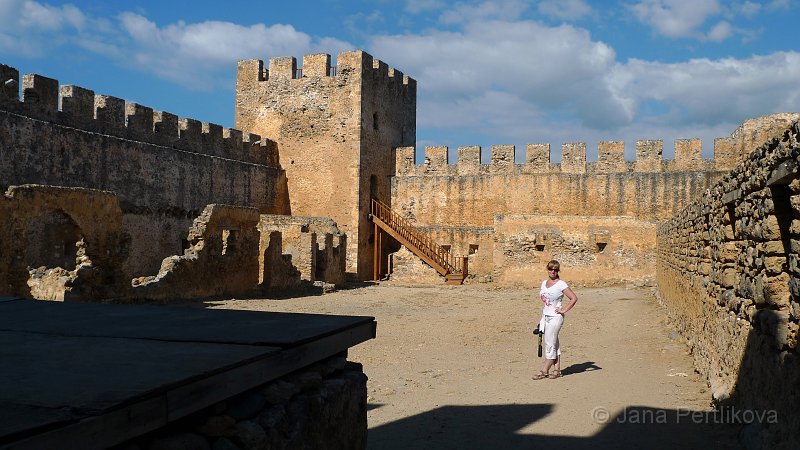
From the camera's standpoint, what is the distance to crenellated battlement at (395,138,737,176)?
2302 centimetres

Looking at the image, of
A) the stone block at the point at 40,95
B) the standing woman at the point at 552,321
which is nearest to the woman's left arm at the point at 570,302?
the standing woman at the point at 552,321

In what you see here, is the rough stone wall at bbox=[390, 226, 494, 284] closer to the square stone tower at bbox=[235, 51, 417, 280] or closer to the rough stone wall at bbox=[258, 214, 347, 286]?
the square stone tower at bbox=[235, 51, 417, 280]

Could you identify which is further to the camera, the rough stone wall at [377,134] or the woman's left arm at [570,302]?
the rough stone wall at [377,134]

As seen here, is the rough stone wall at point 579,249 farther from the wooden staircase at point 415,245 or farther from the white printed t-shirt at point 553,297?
the white printed t-shirt at point 553,297

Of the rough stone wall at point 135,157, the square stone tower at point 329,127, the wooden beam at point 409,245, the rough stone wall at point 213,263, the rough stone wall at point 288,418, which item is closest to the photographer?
the rough stone wall at point 288,418

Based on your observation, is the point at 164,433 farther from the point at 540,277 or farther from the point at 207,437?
the point at 540,277

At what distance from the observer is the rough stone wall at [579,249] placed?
2125 cm

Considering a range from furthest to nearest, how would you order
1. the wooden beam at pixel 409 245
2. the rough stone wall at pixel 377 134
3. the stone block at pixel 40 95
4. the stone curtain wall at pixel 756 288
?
the rough stone wall at pixel 377 134, the wooden beam at pixel 409 245, the stone block at pixel 40 95, the stone curtain wall at pixel 756 288

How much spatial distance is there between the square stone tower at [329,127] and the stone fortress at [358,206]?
7cm

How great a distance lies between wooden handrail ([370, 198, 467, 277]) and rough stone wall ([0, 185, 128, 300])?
509 inches

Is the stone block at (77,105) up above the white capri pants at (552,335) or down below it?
above

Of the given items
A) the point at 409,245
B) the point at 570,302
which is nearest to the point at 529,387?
the point at 570,302

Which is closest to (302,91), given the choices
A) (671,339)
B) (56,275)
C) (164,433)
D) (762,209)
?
(56,275)

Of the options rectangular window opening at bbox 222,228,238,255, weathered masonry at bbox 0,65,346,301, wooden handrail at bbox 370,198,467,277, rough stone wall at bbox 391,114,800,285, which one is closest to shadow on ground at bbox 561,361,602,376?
weathered masonry at bbox 0,65,346,301
